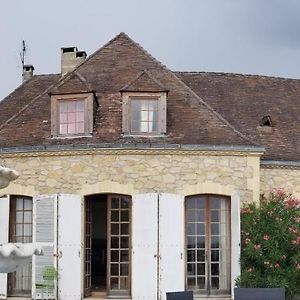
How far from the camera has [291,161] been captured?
18.9m

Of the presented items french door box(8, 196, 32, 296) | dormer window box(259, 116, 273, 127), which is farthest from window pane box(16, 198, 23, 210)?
dormer window box(259, 116, 273, 127)

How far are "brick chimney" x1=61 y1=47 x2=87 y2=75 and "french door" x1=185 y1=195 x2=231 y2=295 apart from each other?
655 centimetres

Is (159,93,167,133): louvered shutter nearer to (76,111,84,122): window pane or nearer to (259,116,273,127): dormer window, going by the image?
(76,111,84,122): window pane

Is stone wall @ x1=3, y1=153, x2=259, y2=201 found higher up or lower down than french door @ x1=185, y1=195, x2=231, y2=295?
higher up

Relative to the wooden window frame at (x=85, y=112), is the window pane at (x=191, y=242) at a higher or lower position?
lower

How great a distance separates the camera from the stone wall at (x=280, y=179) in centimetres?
1891

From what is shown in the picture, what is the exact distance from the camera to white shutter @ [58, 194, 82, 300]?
1681 cm

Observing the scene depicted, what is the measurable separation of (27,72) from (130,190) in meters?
8.27

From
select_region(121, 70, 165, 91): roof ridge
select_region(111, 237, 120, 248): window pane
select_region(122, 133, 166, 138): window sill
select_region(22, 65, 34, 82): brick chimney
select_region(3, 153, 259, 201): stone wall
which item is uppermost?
select_region(22, 65, 34, 82): brick chimney

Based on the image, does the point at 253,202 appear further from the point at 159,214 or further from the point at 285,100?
the point at 285,100

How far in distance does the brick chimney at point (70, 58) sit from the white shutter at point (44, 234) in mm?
5810

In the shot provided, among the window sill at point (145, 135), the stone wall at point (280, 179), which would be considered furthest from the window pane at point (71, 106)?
the stone wall at point (280, 179)

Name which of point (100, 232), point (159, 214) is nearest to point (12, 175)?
point (159, 214)

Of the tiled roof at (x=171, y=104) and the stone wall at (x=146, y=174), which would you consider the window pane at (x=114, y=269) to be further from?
the tiled roof at (x=171, y=104)
